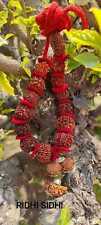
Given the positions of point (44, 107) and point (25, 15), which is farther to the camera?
point (25, 15)

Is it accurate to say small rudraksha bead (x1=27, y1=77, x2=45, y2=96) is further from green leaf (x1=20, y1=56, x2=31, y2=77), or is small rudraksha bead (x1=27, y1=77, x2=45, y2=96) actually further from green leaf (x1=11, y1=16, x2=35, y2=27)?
green leaf (x1=11, y1=16, x2=35, y2=27)

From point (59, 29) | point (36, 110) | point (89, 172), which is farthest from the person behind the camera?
point (89, 172)

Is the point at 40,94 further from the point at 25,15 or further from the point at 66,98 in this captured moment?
the point at 25,15

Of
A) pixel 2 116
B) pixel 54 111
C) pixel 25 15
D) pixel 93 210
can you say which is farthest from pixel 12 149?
pixel 25 15

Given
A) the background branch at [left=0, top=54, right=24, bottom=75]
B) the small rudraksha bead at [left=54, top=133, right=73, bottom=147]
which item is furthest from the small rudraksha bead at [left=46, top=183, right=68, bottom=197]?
the background branch at [left=0, top=54, right=24, bottom=75]

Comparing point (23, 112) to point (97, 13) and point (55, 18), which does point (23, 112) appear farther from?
point (97, 13)

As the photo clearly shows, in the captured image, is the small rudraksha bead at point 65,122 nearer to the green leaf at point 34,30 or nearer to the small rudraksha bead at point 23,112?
the small rudraksha bead at point 23,112

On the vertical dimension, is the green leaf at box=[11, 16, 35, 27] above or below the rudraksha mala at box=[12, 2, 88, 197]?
above

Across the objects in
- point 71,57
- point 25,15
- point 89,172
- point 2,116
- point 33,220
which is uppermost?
point 25,15
